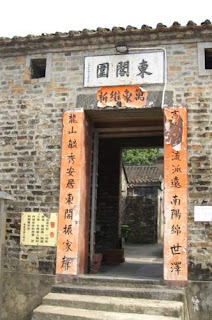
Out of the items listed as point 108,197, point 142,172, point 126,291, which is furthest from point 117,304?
point 142,172

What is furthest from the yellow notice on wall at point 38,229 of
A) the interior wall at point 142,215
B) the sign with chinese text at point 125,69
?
the interior wall at point 142,215

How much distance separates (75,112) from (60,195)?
1536 millimetres

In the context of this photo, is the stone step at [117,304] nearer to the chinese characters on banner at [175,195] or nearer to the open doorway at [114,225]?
the chinese characters on banner at [175,195]

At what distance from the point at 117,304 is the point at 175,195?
1985 millimetres

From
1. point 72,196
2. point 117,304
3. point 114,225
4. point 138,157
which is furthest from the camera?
point 138,157

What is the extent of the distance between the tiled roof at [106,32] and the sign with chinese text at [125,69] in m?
0.39

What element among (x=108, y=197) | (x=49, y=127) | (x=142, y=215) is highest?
(x=49, y=127)

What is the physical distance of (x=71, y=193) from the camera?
685 cm

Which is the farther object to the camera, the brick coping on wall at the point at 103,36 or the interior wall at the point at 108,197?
the interior wall at the point at 108,197

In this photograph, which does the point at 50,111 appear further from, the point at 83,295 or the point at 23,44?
the point at 83,295

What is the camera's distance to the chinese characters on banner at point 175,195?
248 inches

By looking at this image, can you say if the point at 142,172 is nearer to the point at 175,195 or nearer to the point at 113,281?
the point at 175,195

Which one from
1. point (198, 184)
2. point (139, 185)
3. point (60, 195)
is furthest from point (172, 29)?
point (139, 185)

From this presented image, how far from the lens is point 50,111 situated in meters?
7.28
